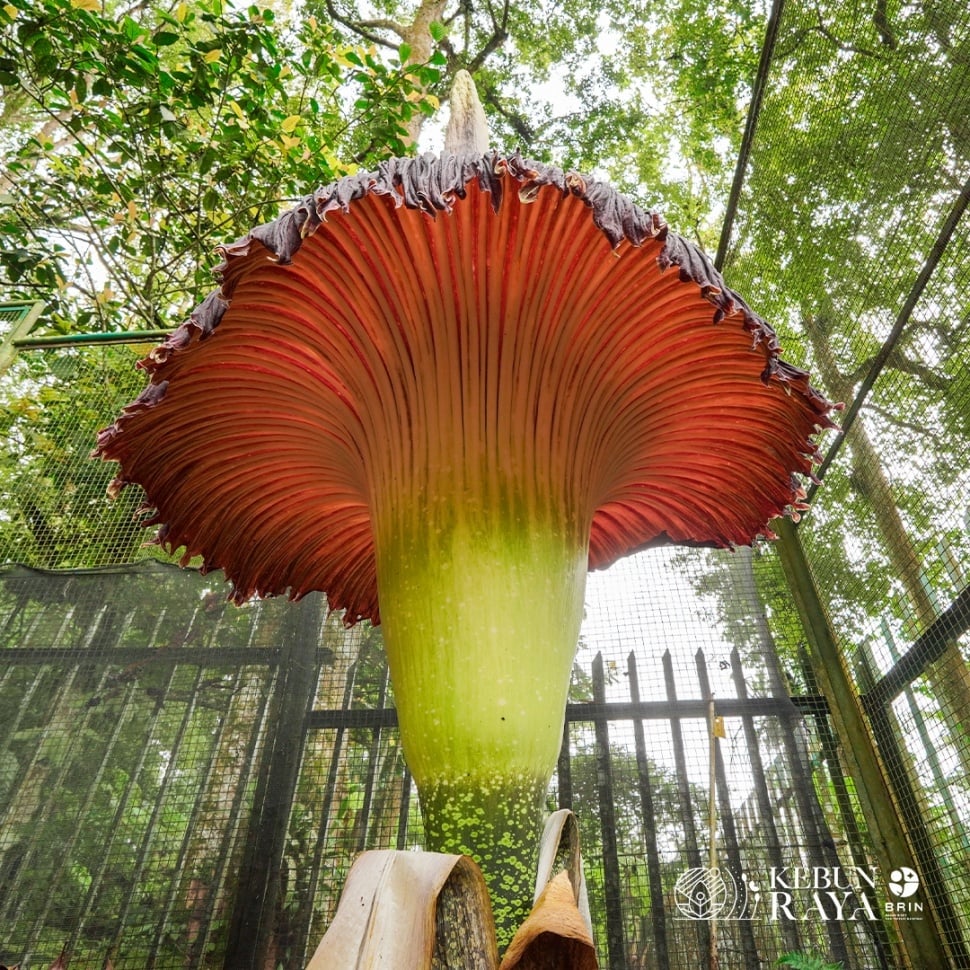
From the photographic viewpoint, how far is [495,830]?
689mm

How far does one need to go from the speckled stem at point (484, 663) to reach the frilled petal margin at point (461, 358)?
66 millimetres

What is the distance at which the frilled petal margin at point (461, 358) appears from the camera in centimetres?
80

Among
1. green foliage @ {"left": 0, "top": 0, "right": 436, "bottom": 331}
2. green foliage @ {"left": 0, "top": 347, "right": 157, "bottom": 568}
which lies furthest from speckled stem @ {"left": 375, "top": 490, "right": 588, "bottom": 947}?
green foliage @ {"left": 0, "top": 0, "right": 436, "bottom": 331}

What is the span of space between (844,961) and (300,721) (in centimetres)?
129

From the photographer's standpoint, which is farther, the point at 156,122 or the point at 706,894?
the point at 156,122

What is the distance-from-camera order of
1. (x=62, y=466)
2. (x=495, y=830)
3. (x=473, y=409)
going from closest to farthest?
(x=495, y=830)
(x=473, y=409)
(x=62, y=466)

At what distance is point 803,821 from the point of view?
1548 mm

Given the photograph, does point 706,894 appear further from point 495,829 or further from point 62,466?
point 62,466

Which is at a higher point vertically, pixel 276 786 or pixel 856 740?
pixel 856 740

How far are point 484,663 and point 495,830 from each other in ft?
0.52

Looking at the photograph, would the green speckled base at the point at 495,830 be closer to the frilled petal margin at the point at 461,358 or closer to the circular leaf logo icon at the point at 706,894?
the frilled petal margin at the point at 461,358

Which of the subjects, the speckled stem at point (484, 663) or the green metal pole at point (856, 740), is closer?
the speckled stem at point (484, 663)

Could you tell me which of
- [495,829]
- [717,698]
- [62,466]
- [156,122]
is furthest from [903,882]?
[156,122]

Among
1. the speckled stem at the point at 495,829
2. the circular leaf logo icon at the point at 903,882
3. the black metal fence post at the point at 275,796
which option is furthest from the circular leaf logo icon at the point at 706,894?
the speckled stem at the point at 495,829
